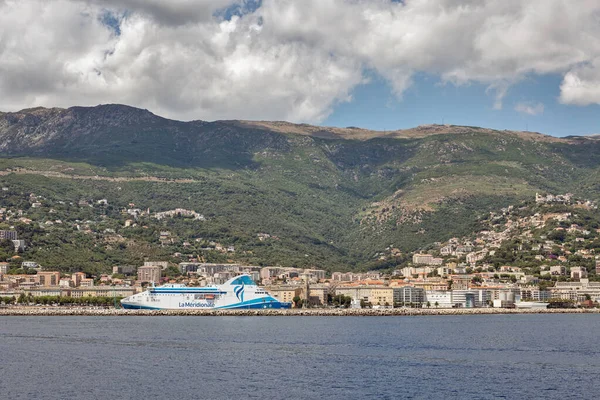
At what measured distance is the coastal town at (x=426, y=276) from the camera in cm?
14850

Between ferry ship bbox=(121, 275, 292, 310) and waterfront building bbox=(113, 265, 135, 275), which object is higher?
waterfront building bbox=(113, 265, 135, 275)

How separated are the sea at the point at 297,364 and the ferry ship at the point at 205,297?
5024cm

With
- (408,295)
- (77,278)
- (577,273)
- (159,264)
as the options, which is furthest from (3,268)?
(577,273)

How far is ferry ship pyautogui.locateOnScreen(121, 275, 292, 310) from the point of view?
136500 mm

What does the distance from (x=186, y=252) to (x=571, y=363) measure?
139m

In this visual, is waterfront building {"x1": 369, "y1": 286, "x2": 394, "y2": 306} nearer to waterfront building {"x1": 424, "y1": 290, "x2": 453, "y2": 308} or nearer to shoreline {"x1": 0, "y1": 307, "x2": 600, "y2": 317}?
waterfront building {"x1": 424, "y1": 290, "x2": 453, "y2": 308}

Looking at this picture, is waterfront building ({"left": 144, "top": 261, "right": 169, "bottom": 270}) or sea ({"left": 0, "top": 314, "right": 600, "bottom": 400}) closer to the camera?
sea ({"left": 0, "top": 314, "right": 600, "bottom": 400})

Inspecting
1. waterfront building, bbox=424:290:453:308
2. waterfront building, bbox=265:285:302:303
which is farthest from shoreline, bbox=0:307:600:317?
waterfront building, bbox=265:285:302:303

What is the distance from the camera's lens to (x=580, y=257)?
17300 centimetres

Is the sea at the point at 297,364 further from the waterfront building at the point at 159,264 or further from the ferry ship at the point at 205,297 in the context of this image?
the waterfront building at the point at 159,264

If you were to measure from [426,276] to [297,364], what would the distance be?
392 feet

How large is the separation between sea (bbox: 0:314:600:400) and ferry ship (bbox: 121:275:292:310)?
50.2 metres

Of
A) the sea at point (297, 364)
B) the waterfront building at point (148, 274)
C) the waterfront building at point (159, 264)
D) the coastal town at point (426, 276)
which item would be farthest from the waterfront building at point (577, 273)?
the sea at point (297, 364)

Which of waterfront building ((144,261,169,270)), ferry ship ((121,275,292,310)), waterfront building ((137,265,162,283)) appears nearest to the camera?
ferry ship ((121,275,292,310))
